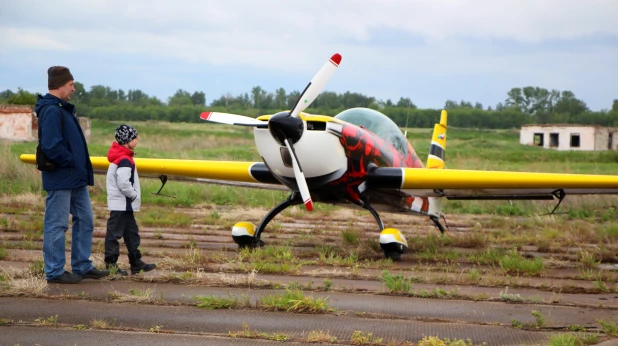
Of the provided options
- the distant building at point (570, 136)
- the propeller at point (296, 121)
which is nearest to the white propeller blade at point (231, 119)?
the propeller at point (296, 121)

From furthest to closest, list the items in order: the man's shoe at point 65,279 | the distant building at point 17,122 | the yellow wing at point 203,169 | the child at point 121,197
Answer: the distant building at point 17,122, the yellow wing at point 203,169, the child at point 121,197, the man's shoe at point 65,279

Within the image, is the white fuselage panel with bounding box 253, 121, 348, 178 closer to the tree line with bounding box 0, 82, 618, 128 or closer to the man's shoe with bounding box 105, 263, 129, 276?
the man's shoe with bounding box 105, 263, 129, 276

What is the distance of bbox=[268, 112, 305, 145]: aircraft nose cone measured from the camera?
755 centimetres

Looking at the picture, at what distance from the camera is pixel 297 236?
35.3 feet

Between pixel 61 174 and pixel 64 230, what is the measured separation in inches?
22.3

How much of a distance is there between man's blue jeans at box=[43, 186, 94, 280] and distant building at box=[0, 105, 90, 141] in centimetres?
2631

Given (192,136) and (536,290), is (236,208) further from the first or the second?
(192,136)

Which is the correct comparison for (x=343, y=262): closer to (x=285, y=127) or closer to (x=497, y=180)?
(x=285, y=127)

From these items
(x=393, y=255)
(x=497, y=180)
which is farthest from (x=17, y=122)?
(x=497, y=180)

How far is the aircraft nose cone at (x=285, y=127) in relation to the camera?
7547 mm

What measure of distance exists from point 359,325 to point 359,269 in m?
2.66

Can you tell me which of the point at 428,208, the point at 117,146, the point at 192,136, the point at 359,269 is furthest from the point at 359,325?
the point at 192,136

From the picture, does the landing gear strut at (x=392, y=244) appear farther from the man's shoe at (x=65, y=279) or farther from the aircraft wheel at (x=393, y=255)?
the man's shoe at (x=65, y=279)

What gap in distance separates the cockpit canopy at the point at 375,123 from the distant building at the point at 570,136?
43.8m
